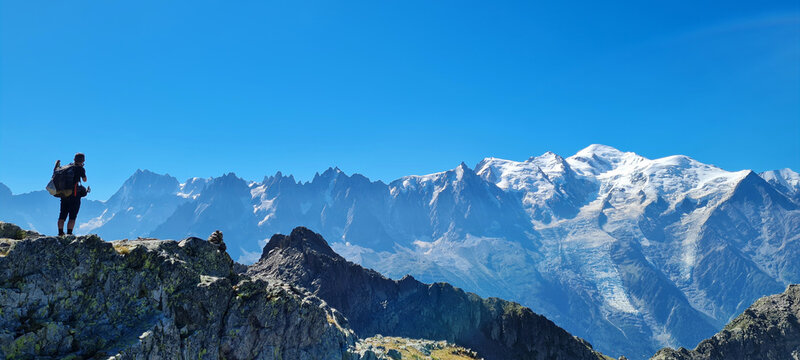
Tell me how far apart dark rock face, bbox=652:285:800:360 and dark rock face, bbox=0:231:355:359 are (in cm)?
15897

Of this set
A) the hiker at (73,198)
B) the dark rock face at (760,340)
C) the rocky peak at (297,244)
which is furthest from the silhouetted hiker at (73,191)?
the dark rock face at (760,340)

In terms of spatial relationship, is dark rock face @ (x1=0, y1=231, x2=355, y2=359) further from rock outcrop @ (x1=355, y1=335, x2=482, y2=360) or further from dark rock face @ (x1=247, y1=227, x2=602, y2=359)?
dark rock face @ (x1=247, y1=227, x2=602, y2=359)

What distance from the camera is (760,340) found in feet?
568

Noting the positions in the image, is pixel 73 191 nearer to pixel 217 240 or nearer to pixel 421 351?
pixel 217 240

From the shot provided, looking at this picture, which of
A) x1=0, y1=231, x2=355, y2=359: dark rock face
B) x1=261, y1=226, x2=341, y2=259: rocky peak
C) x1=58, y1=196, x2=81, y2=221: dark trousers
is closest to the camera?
x1=0, y1=231, x2=355, y2=359: dark rock face

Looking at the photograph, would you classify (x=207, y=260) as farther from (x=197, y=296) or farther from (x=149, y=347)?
(x=149, y=347)

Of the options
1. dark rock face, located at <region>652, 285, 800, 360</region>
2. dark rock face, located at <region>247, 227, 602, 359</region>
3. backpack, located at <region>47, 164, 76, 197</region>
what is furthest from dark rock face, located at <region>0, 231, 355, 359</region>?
dark rock face, located at <region>652, 285, 800, 360</region>

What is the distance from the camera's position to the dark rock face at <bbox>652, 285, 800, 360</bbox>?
170 m

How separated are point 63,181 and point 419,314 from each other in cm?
16840

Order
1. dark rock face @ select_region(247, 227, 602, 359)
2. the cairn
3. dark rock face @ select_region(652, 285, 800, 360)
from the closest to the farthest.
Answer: the cairn, dark rock face @ select_region(652, 285, 800, 360), dark rock face @ select_region(247, 227, 602, 359)

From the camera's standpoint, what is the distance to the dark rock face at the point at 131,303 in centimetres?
3102

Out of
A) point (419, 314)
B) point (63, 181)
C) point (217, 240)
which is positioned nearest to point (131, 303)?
point (63, 181)

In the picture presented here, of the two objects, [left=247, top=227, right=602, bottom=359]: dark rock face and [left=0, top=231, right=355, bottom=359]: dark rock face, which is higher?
[left=247, top=227, right=602, bottom=359]: dark rock face

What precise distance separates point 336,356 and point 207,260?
19664 millimetres
